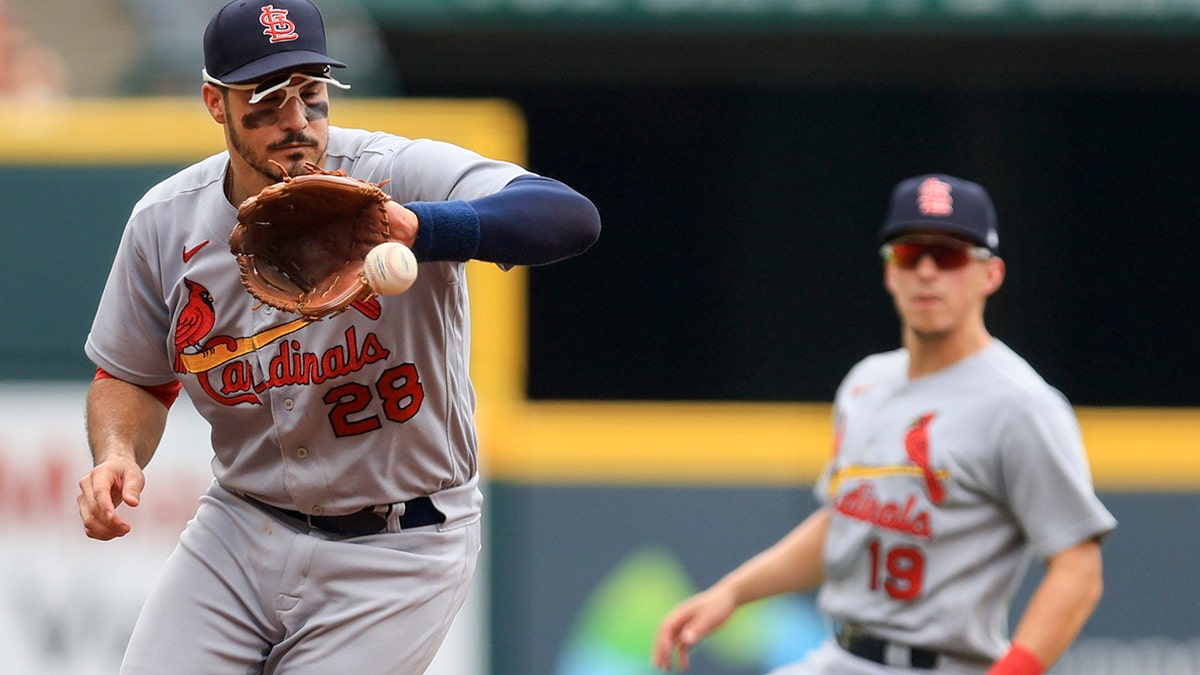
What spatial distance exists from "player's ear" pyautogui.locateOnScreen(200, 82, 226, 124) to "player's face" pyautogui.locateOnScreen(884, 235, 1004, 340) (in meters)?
1.92

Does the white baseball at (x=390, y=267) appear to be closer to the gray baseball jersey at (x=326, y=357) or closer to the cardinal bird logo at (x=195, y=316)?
the gray baseball jersey at (x=326, y=357)

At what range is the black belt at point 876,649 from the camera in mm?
4172

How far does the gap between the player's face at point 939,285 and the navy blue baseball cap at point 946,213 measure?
33 millimetres

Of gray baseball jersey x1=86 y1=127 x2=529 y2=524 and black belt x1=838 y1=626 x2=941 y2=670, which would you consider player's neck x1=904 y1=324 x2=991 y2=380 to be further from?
gray baseball jersey x1=86 y1=127 x2=529 y2=524

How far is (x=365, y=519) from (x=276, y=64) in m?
0.82

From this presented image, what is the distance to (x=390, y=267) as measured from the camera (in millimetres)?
2574

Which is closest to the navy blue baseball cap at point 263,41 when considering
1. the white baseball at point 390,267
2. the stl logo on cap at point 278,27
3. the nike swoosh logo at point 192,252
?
the stl logo on cap at point 278,27

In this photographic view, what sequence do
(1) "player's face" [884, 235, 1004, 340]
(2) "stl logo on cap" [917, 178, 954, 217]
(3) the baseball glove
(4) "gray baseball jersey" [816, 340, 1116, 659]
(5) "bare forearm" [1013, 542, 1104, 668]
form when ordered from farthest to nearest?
1. (2) "stl logo on cap" [917, 178, 954, 217]
2. (1) "player's face" [884, 235, 1004, 340]
3. (4) "gray baseball jersey" [816, 340, 1116, 659]
4. (5) "bare forearm" [1013, 542, 1104, 668]
5. (3) the baseball glove

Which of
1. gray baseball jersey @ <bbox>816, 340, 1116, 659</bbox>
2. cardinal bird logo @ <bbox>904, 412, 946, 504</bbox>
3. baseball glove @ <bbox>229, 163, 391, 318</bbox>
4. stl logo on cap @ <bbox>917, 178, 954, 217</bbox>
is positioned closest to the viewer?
baseball glove @ <bbox>229, 163, 391, 318</bbox>

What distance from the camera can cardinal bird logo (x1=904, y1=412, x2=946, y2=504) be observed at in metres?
4.16

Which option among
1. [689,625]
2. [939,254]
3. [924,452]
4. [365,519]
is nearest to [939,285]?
[939,254]

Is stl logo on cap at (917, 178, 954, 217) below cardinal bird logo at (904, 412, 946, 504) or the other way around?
the other way around

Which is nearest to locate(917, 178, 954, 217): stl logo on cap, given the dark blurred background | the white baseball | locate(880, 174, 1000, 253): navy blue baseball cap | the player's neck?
locate(880, 174, 1000, 253): navy blue baseball cap

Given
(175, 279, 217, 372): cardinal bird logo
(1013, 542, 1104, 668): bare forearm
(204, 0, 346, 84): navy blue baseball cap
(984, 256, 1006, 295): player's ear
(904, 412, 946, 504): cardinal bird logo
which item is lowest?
(1013, 542, 1104, 668): bare forearm
